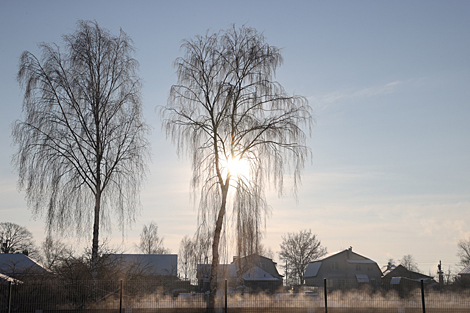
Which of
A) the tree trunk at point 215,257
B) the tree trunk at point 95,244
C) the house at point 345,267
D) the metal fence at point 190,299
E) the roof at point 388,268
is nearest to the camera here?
the metal fence at point 190,299

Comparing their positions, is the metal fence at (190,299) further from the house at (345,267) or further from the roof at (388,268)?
the roof at (388,268)

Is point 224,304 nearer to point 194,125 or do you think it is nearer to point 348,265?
point 194,125

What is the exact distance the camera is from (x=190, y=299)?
16.5 m

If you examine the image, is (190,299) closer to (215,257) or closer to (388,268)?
(215,257)

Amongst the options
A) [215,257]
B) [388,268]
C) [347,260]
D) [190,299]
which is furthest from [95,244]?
[388,268]

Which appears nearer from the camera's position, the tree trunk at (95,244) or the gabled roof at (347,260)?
the tree trunk at (95,244)

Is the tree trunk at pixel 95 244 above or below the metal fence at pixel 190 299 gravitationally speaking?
above

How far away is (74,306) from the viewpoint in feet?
52.0

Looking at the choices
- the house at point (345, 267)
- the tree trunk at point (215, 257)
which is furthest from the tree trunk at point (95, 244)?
the house at point (345, 267)

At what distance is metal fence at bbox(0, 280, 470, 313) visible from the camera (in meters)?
15.7

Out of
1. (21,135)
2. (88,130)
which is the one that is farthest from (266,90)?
(21,135)

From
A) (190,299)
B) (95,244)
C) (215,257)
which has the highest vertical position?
(95,244)

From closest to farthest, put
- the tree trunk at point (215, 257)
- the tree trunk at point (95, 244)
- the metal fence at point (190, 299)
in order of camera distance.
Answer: the metal fence at point (190, 299)
the tree trunk at point (215, 257)
the tree trunk at point (95, 244)

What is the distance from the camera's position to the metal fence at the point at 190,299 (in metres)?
15.7
